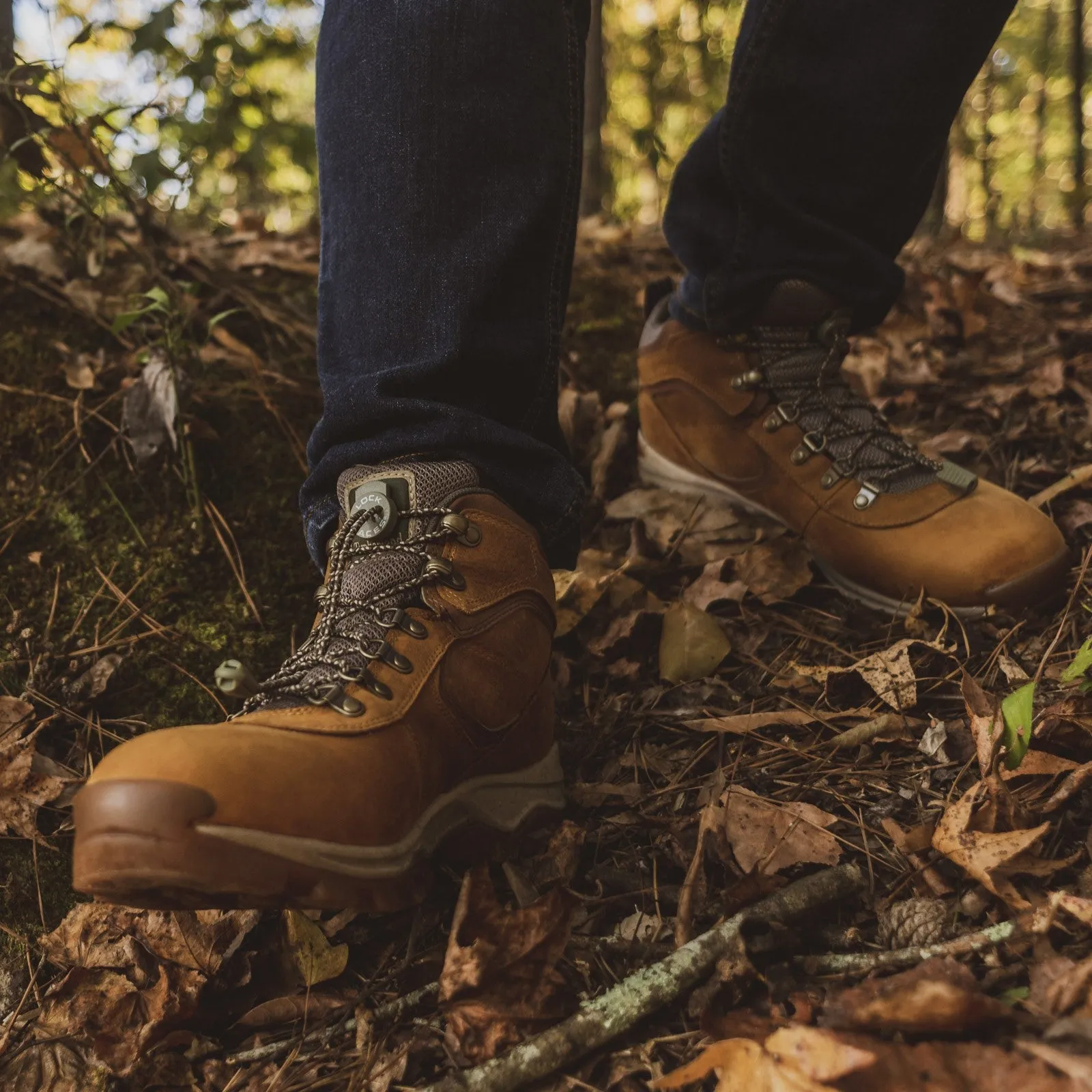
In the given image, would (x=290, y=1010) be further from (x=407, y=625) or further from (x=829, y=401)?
(x=829, y=401)

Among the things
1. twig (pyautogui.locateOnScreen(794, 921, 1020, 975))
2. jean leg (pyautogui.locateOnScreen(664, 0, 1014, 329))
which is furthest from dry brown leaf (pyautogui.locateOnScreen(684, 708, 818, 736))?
jean leg (pyautogui.locateOnScreen(664, 0, 1014, 329))

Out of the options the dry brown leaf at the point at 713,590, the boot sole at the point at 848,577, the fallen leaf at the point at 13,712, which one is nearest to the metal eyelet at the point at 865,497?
the boot sole at the point at 848,577

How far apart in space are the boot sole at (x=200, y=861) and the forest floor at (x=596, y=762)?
0.14 metres

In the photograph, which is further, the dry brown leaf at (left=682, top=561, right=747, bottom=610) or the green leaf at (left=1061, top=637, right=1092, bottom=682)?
the dry brown leaf at (left=682, top=561, right=747, bottom=610)

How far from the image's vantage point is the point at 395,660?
3.92ft

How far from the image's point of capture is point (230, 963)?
1159mm

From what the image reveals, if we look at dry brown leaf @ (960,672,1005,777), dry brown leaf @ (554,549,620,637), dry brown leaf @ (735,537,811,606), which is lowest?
dry brown leaf @ (554,549,620,637)

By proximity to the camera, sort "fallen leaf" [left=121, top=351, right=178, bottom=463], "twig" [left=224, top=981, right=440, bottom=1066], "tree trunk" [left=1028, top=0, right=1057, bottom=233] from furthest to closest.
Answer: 1. "tree trunk" [left=1028, top=0, right=1057, bottom=233]
2. "fallen leaf" [left=121, top=351, right=178, bottom=463]
3. "twig" [left=224, top=981, right=440, bottom=1066]

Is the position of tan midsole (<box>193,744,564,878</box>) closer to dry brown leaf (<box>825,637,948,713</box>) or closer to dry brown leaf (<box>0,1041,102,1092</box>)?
dry brown leaf (<box>0,1041,102,1092</box>)

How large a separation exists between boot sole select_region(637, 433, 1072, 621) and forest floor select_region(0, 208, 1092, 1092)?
3 centimetres

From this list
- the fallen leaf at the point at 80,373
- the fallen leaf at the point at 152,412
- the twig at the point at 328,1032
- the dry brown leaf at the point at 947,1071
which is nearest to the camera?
the dry brown leaf at the point at 947,1071

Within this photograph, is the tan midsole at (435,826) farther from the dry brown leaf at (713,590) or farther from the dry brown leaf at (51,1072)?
the dry brown leaf at (713,590)

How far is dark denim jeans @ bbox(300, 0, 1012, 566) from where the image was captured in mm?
1239

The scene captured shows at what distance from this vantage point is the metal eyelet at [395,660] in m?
1.19
